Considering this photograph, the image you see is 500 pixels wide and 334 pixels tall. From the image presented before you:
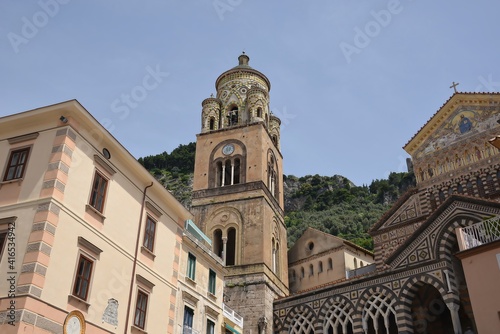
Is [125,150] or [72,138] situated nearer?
[72,138]

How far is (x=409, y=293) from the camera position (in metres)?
22.1

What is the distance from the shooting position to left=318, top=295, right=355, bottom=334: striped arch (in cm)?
2398

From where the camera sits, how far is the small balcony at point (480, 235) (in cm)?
1636

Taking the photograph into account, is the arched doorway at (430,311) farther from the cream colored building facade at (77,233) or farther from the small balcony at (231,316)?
the cream colored building facade at (77,233)

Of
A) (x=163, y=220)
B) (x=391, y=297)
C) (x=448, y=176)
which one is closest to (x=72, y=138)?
(x=163, y=220)

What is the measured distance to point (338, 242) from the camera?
109ft

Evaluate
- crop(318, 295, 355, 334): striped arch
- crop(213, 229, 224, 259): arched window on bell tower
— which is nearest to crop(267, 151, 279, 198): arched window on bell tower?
crop(213, 229, 224, 259): arched window on bell tower

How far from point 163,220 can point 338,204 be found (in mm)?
62845

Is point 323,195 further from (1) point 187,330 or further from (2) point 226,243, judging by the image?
(1) point 187,330

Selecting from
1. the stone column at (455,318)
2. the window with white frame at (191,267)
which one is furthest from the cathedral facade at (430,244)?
the window with white frame at (191,267)

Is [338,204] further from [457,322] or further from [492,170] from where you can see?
[457,322]

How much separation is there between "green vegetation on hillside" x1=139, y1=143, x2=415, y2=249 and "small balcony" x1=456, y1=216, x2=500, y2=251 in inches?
1686

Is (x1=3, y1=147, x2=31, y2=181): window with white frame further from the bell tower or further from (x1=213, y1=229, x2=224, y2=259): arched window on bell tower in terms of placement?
(x1=213, y1=229, x2=224, y2=259): arched window on bell tower

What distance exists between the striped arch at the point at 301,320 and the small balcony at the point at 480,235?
10.8 m
